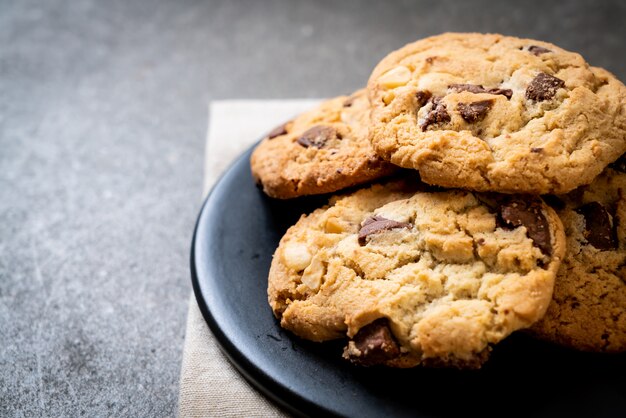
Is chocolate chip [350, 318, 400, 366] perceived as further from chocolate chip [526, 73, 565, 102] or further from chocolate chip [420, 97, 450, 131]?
chocolate chip [526, 73, 565, 102]

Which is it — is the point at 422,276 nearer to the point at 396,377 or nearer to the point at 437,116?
the point at 396,377

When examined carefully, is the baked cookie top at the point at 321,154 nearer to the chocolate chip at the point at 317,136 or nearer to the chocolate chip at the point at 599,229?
the chocolate chip at the point at 317,136

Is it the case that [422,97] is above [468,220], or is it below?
above

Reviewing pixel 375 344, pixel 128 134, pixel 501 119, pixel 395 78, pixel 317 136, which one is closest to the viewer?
pixel 375 344

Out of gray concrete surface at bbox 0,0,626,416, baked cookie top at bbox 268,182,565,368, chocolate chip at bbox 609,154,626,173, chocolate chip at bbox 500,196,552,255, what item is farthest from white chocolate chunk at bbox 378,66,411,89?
→ gray concrete surface at bbox 0,0,626,416

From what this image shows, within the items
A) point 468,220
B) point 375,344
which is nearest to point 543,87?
point 468,220

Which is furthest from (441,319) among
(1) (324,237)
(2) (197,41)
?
(2) (197,41)
